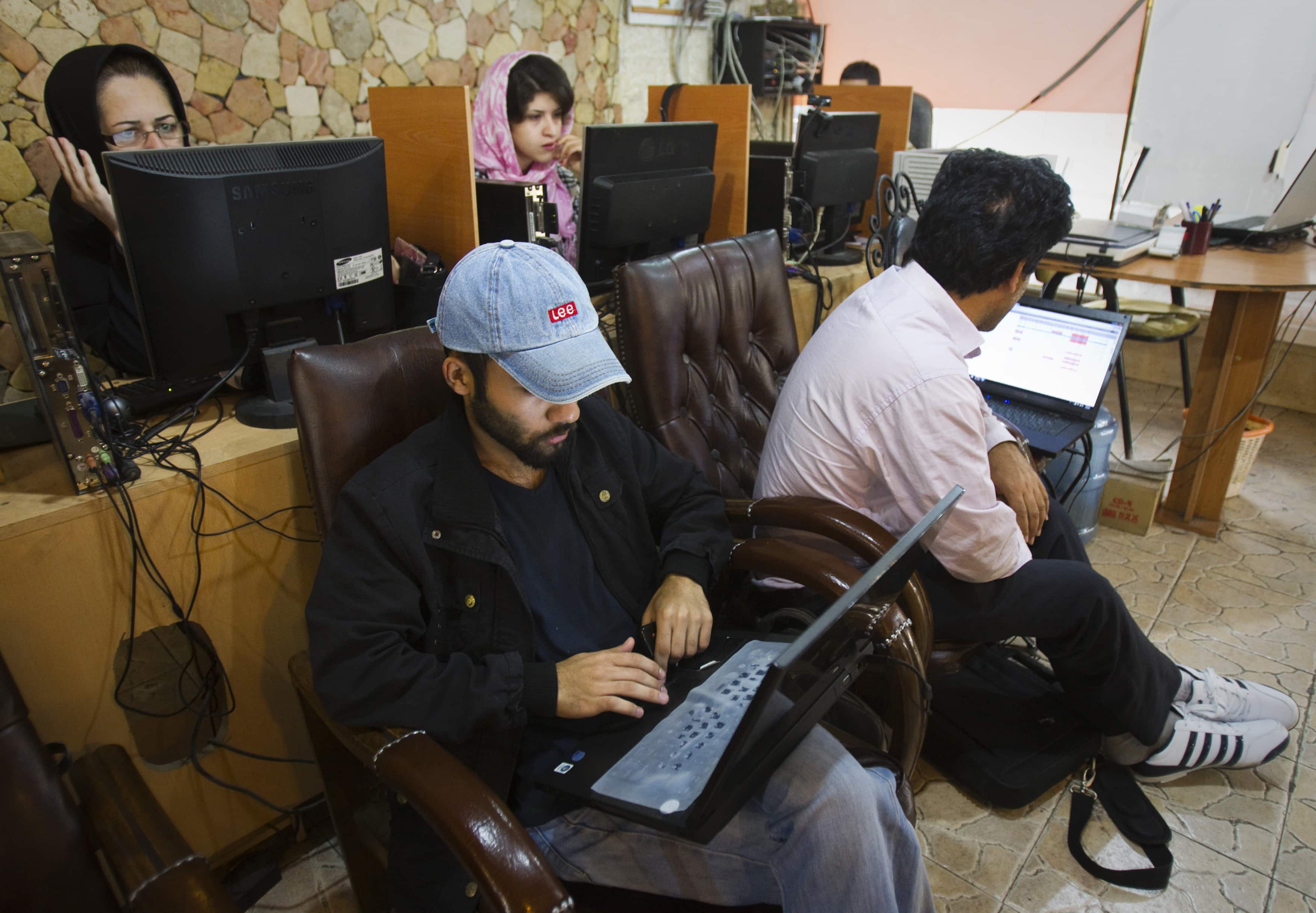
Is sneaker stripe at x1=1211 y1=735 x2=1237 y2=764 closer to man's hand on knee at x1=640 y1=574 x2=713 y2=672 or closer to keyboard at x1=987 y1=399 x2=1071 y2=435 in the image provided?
keyboard at x1=987 y1=399 x2=1071 y2=435

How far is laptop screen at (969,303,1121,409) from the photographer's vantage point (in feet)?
6.94

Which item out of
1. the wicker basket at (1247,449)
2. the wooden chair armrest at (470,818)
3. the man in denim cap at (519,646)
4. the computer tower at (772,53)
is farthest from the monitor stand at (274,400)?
the computer tower at (772,53)

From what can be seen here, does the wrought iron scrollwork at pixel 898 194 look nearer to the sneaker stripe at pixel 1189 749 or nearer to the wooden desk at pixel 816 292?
the wooden desk at pixel 816 292

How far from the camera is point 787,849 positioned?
1070mm

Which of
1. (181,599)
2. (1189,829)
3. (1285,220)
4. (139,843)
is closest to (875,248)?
(1285,220)

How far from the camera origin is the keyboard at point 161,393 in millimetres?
1581

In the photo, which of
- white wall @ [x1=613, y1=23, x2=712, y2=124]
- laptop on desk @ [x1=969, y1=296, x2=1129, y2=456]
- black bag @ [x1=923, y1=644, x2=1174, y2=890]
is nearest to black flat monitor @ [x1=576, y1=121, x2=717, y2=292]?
laptop on desk @ [x1=969, y1=296, x2=1129, y2=456]

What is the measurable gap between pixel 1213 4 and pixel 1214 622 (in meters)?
3.00

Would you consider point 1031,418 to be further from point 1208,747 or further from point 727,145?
point 727,145

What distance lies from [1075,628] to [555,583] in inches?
38.0

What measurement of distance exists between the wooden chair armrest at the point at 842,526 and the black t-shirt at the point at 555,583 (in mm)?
324

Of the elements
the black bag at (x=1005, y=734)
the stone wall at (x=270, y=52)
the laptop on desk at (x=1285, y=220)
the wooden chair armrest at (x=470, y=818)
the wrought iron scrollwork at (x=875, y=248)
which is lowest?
the black bag at (x=1005, y=734)

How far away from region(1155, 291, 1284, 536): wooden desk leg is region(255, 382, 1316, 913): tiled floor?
1.13 feet

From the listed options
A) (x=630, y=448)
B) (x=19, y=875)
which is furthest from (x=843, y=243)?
(x=19, y=875)
